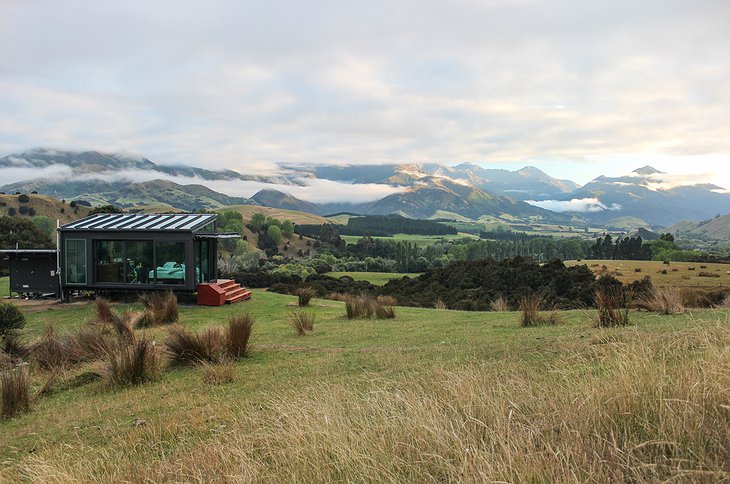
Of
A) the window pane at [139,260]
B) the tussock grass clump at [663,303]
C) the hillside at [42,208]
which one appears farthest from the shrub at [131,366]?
the hillside at [42,208]

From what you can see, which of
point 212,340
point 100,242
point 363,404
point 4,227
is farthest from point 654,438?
point 4,227

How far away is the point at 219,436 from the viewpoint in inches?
156

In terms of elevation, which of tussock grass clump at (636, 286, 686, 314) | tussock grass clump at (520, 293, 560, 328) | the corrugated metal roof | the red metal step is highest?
the corrugated metal roof

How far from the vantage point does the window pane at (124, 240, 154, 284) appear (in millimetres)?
18047

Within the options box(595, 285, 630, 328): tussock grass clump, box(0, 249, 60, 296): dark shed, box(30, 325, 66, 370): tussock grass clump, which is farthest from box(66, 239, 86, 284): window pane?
box(595, 285, 630, 328): tussock grass clump

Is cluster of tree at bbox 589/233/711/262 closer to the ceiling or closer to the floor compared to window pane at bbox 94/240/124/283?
closer to the floor

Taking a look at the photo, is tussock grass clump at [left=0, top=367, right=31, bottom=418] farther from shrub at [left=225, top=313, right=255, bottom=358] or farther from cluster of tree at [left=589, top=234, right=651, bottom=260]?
cluster of tree at [left=589, top=234, right=651, bottom=260]

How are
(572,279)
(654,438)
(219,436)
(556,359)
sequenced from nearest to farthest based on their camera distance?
(654,438)
(219,436)
(556,359)
(572,279)

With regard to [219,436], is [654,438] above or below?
above

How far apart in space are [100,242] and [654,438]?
63.6 feet

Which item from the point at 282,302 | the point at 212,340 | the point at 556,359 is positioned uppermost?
the point at 556,359

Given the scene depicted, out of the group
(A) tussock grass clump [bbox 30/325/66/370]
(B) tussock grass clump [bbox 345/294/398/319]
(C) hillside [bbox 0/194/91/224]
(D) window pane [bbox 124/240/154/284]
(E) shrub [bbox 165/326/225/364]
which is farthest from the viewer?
(C) hillside [bbox 0/194/91/224]

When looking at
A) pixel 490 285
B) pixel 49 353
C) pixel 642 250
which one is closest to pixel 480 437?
pixel 49 353

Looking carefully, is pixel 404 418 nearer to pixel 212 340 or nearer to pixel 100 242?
pixel 212 340
